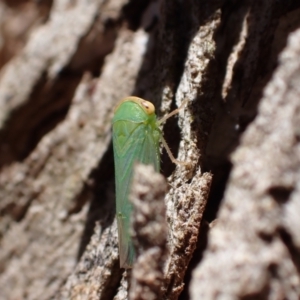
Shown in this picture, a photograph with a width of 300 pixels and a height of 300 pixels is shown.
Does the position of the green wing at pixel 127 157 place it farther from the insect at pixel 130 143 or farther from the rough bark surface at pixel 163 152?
the rough bark surface at pixel 163 152

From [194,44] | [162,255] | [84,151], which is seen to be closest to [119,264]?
[162,255]

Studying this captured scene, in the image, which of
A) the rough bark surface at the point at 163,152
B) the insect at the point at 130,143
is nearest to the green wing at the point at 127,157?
the insect at the point at 130,143

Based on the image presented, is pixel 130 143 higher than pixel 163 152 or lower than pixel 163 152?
higher

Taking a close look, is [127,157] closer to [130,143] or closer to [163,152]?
[130,143]

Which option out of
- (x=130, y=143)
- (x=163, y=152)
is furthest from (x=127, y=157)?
(x=163, y=152)

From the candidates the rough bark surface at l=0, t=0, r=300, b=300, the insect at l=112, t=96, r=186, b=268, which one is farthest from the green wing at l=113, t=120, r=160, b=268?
the rough bark surface at l=0, t=0, r=300, b=300

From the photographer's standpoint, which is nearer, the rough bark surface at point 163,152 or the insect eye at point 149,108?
the rough bark surface at point 163,152
